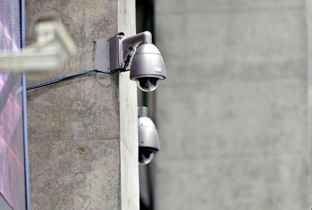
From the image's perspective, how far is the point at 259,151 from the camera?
59.7 ft

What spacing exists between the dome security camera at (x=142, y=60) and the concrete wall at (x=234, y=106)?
1038 cm

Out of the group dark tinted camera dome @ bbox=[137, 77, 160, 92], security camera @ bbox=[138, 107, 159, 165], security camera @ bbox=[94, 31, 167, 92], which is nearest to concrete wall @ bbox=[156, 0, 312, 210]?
security camera @ bbox=[138, 107, 159, 165]

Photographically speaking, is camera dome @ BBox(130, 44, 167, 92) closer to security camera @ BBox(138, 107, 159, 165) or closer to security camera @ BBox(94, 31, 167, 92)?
security camera @ BBox(94, 31, 167, 92)

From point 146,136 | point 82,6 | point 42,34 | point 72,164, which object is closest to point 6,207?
point 72,164

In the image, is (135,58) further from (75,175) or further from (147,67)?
(75,175)

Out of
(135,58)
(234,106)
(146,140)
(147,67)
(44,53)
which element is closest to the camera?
(44,53)

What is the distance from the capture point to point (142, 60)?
741cm

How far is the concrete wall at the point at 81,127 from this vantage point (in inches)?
305

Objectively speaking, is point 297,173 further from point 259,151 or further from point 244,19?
point 244,19

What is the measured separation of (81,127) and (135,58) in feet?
2.52

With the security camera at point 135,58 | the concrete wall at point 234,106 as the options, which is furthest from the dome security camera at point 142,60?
the concrete wall at point 234,106

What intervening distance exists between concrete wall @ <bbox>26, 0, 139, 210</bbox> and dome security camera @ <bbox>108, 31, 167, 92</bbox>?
0.17 metres

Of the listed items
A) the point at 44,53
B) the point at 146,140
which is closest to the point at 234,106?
the point at 146,140

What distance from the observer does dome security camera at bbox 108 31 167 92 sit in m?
7.39
